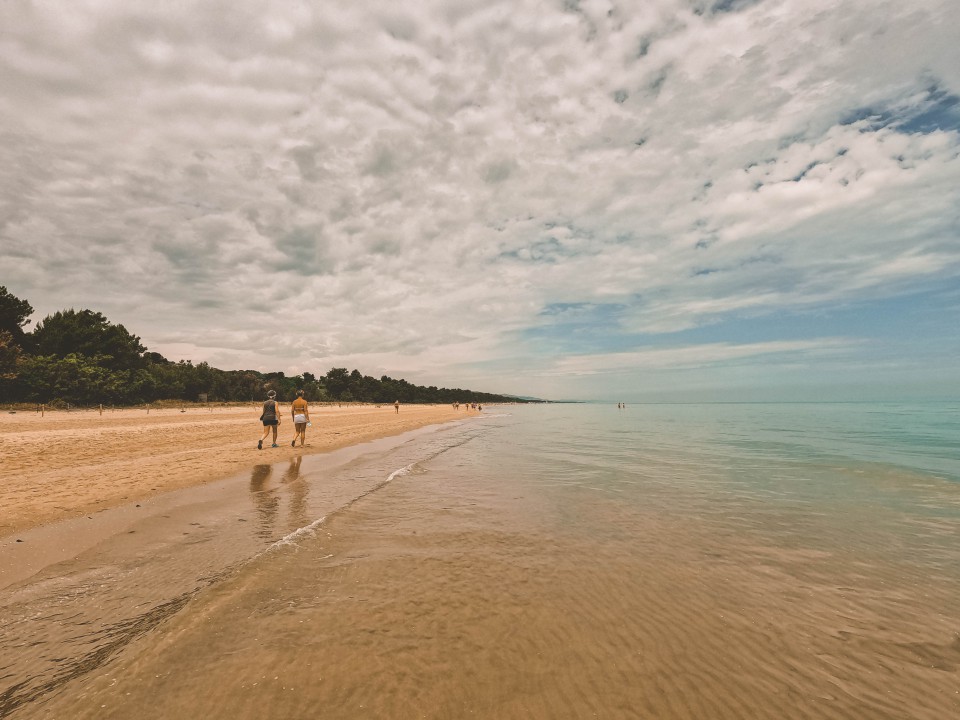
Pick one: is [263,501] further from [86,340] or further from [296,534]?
[86,340]

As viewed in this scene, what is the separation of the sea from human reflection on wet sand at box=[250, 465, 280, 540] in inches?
4.7

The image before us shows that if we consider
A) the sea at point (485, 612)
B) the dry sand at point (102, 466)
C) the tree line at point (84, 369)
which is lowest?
the sea at point (485, 612)

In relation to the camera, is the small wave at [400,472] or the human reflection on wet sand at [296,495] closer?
the human reflection on wet sand at [296,495]

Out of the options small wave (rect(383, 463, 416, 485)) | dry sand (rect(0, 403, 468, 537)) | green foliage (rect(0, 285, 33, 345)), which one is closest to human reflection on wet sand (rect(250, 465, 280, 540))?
dry sand (rect(0, 403, 468, 537))

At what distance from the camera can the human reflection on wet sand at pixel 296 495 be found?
29.1 ft

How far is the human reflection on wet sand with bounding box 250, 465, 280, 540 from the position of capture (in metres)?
8.26

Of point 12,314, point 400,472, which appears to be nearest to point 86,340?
point 12,314

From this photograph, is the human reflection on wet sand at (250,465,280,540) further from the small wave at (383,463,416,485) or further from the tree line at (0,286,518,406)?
the tree line at (0,286,518,406)

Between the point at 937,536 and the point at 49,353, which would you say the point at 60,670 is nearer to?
the point at 937,536

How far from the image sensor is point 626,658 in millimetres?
4332

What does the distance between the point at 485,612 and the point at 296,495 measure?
802 centimetres

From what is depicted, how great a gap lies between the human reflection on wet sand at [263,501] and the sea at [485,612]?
0.12 m

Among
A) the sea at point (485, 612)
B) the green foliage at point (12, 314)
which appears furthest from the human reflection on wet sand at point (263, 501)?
the green foliage at point (12, 314)

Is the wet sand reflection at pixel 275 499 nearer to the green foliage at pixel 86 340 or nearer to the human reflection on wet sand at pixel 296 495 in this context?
the human reflection on wet sand at pixel 296 495
